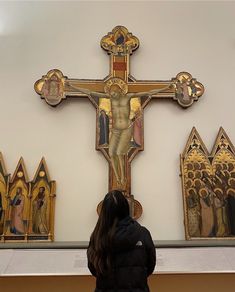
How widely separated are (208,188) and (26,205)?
6.79 ft

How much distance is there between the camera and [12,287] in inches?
123

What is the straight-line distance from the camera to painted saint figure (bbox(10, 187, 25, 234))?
3514 mm

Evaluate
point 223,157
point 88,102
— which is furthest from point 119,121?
point 223,157

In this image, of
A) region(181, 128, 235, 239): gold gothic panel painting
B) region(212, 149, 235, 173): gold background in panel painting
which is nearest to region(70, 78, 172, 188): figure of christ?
region(181, 128, 235, 239): gold gothic panel painting

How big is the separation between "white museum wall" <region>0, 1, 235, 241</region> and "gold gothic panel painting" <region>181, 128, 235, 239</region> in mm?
146

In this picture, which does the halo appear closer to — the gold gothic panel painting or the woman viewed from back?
the gold gothic panel painting

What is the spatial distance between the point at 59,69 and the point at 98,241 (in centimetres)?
292

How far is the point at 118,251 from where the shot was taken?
72.6 inches

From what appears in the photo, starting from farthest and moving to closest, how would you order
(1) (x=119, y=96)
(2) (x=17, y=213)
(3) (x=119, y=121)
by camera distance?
(1) (x=119, y=96) < (3) (x=119, y=121) < (2) (x=17, y=213)

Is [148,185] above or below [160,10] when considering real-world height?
below

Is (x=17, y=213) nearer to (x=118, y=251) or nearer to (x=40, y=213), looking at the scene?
(x=40, y=213)

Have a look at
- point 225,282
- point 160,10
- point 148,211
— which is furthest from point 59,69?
point 225,282

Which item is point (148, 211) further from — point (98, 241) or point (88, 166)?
point (98, 241)

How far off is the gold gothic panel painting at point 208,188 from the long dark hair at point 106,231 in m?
1.90
